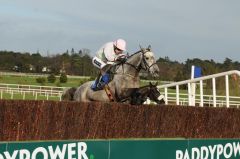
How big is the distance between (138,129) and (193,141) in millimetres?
986

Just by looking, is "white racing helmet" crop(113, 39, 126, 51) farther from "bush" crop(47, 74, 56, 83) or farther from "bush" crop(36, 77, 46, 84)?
"bush" crop(47, 74, 56, 83)

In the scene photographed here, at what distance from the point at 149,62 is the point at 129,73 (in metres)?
0.44

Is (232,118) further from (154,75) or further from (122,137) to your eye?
(122,137)

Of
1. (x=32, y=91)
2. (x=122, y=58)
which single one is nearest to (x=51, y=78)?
(x=32, y=91)

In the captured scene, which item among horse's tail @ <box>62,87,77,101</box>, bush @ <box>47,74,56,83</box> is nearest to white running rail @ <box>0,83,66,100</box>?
horse's tail @ <box>62,87,77,101</box>

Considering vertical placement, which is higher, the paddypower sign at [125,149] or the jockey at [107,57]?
the jockey at [107,57]

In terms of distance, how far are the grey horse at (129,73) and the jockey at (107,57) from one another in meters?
0.14

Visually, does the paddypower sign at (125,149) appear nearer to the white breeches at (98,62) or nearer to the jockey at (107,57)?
the jockey at (107,57)

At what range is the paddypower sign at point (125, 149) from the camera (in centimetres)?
514

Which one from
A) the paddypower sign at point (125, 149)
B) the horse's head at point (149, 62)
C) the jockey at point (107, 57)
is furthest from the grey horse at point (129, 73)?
the paddypower sign at point (125, 149)

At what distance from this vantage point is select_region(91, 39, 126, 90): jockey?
9211mm

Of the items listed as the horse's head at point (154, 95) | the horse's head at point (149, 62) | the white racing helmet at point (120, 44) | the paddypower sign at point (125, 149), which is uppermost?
the white racing helmet at point (120, 44)

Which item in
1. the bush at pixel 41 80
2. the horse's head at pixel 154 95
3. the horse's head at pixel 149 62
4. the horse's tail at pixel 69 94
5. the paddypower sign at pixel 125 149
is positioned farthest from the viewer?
the bush at pixel 41 80

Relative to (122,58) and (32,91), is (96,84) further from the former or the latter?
(32,91)
